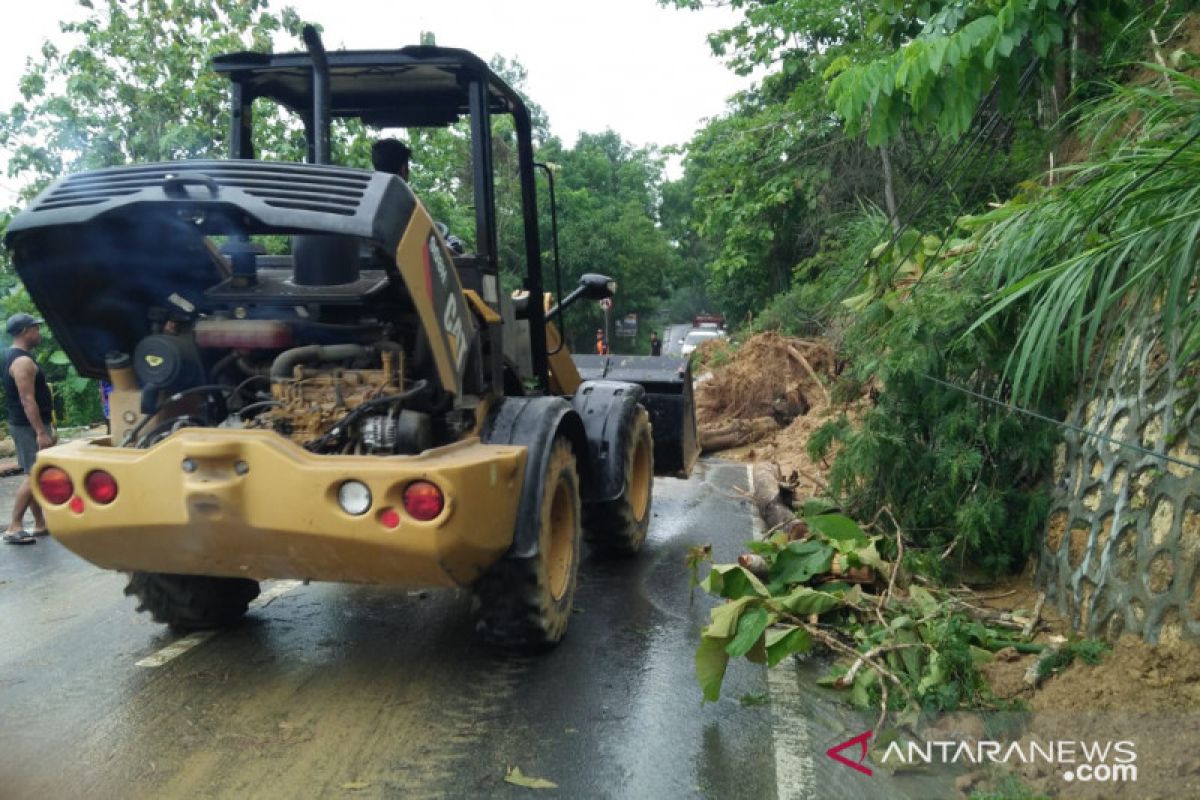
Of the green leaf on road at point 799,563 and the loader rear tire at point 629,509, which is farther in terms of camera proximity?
the loader rear tire at point 629,509

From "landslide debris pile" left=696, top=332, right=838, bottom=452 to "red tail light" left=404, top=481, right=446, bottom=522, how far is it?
978cm

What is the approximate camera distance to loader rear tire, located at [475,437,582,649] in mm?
4668

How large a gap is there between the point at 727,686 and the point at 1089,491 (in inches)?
77.4

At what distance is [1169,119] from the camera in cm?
465

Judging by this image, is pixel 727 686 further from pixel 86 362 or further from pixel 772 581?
pixel 86 362

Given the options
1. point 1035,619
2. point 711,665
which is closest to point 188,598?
point 711,665

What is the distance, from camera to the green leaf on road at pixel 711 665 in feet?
14.0

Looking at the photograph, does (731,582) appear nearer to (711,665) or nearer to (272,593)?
(711,665)

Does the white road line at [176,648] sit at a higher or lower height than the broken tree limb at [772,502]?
higher

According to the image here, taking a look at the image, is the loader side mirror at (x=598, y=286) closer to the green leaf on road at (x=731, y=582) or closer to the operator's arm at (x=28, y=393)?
the green leaf on road at (x=731, y=582)

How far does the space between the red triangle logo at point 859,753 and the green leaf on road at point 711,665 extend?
0.53 metres

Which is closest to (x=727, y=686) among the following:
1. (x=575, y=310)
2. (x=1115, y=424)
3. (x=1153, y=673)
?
(x=1153, y=673)

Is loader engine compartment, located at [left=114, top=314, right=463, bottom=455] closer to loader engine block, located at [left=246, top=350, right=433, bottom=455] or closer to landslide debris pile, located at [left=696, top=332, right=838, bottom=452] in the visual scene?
loader engine block, located at [left=246, top=350, right=433, bottom=455]

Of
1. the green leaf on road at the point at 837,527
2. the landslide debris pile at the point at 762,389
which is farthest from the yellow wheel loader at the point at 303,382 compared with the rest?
the landslide debris pile at the point at 762,389
